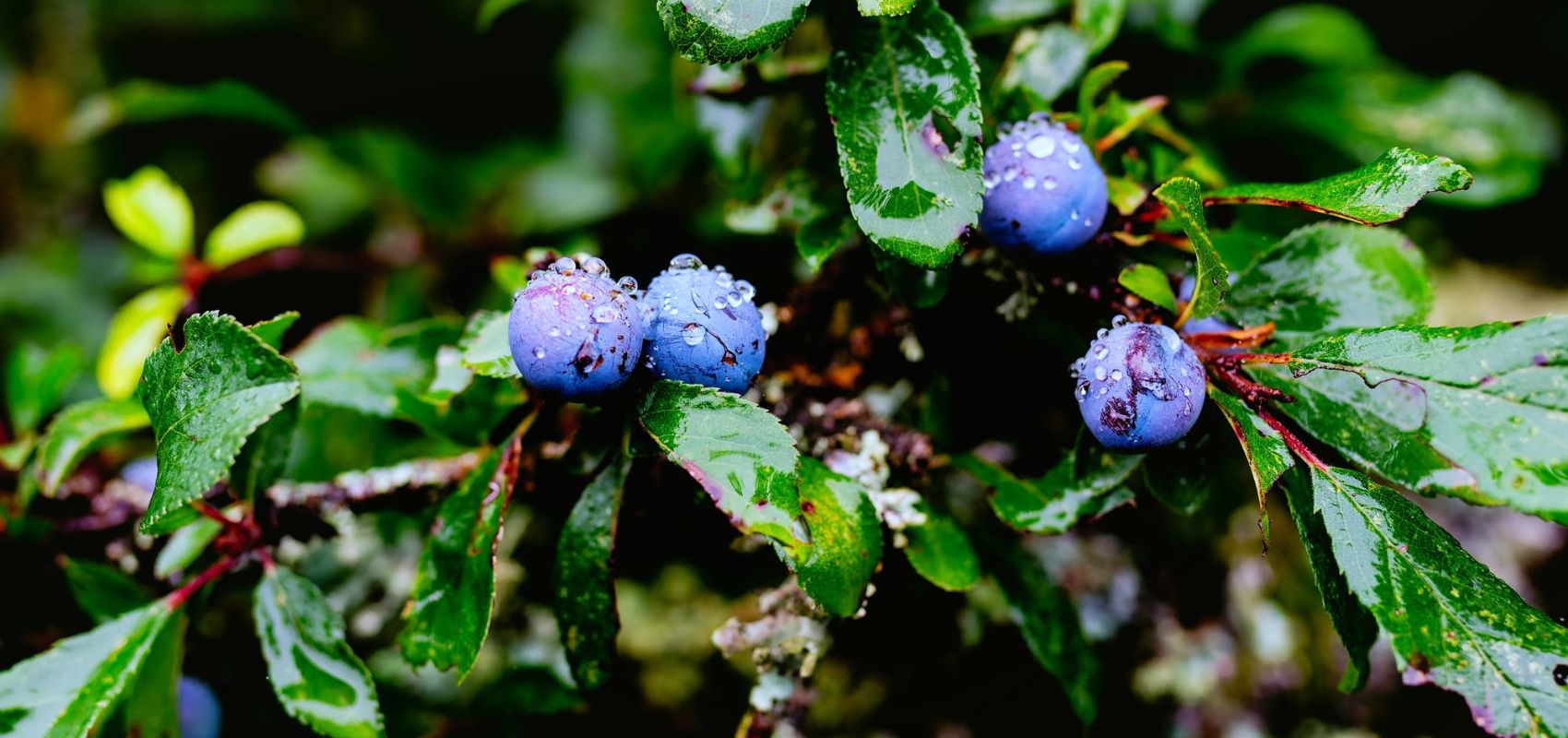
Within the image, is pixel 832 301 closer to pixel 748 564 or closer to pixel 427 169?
pixel 748 564

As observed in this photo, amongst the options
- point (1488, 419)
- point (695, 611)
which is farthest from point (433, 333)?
point (1488, 419)

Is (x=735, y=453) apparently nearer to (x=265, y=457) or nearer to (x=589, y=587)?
(x=589, y=587)

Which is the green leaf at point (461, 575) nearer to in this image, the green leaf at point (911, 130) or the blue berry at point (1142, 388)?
the green leaf at point (911, 130)

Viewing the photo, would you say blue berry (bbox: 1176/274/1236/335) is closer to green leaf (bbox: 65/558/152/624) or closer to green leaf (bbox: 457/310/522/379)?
green leaf (bbox: 457/310/522/379)

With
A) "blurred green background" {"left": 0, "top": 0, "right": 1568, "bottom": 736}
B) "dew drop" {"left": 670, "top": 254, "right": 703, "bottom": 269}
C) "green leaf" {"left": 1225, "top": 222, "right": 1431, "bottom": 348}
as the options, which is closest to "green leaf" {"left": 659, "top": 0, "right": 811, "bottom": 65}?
"dew drop" {"left": 670, "top": 254, "right": 703, "bottom": 269}

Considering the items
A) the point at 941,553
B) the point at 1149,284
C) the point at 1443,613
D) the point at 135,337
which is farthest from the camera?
the point at 135,337

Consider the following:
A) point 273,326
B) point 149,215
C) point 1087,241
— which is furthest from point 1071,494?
point 149,215

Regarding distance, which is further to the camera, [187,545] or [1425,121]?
[1425,121]
